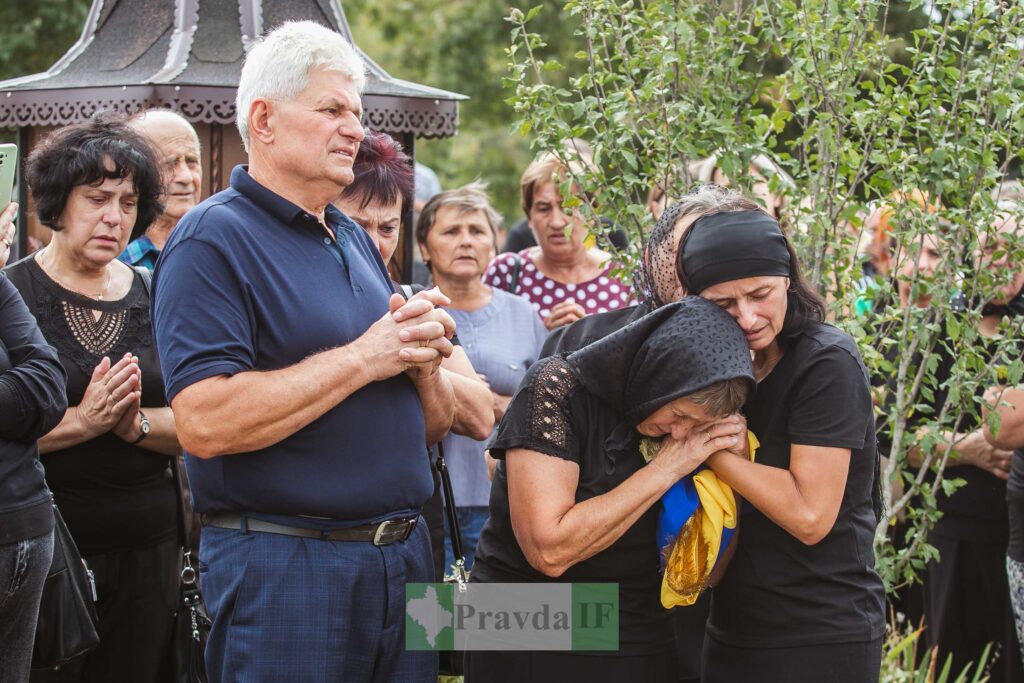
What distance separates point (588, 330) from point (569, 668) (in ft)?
2.85

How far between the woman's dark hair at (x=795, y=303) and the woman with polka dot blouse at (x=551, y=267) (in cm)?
229

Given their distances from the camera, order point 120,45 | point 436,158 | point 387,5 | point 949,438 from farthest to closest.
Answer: point 436,158 → point 387,5 → point 120,45 → point 949,438

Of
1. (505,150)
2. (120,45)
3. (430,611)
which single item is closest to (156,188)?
(120,45)

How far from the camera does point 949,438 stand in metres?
4.46

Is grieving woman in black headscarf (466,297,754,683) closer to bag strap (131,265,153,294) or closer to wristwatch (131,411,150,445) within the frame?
wristwatch (131,411,150,445)

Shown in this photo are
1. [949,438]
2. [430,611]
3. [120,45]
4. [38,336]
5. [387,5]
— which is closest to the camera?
[430,611]

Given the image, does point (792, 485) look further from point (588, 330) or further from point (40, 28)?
point (40, 28)

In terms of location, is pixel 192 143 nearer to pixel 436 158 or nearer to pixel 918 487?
pixel 918 487

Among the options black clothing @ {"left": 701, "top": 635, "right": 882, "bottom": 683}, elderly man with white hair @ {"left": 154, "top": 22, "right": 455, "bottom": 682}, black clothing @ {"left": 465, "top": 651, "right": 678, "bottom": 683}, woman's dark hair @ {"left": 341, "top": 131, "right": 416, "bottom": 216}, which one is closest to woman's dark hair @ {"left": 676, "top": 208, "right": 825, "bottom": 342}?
elderly man with white hair @ {"left": 154, "top": 22, "right": 455, "bottom": 682}

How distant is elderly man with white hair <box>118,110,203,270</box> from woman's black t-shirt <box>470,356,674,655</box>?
6.64ft

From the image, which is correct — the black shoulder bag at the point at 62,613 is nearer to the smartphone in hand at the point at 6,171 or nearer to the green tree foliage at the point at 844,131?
the smartphone in hand at the point at 6,171

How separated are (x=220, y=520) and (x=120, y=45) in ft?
10.2

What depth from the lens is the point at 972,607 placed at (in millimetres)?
5301

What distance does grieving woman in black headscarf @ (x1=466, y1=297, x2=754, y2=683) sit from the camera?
2871mm
